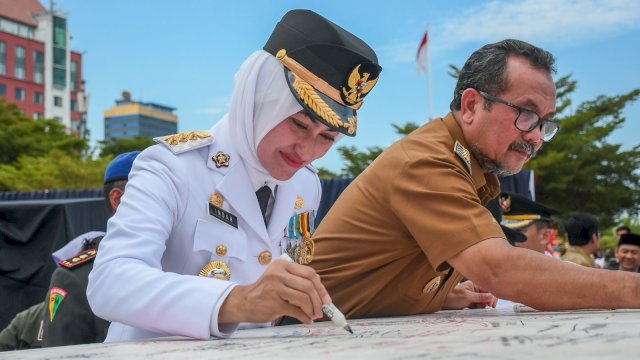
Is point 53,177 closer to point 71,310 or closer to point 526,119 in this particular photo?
point 71,310

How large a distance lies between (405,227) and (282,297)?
837 mm

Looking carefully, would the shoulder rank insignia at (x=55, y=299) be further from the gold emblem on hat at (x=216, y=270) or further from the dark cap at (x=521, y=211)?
the dark cap at (x=521, y=211)

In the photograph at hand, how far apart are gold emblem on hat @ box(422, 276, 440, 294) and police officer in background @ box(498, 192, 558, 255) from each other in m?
3.72

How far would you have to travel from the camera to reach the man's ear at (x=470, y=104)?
237cm

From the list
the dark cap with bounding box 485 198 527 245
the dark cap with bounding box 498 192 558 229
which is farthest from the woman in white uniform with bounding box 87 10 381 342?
the dark cap with bounding box 498 192 558 229

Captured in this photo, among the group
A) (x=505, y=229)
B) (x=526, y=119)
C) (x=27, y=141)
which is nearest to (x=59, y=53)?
(x=27, y=141)

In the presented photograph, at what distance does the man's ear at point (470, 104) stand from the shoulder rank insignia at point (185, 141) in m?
0.89

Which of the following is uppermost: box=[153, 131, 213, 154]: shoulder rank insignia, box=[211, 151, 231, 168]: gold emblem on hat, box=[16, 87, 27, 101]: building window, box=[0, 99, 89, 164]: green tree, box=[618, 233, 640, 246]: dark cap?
box=[16, 87, 27, 101]: building window

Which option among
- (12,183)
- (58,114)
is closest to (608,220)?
(12,183)

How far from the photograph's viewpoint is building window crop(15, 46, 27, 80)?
55.7 metres

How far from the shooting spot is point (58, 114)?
193ft

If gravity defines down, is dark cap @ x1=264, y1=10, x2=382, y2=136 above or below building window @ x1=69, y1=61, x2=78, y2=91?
below

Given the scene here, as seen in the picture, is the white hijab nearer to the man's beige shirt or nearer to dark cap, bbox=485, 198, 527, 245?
the man's beige shirt

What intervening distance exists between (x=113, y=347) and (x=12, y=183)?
25.9 m
